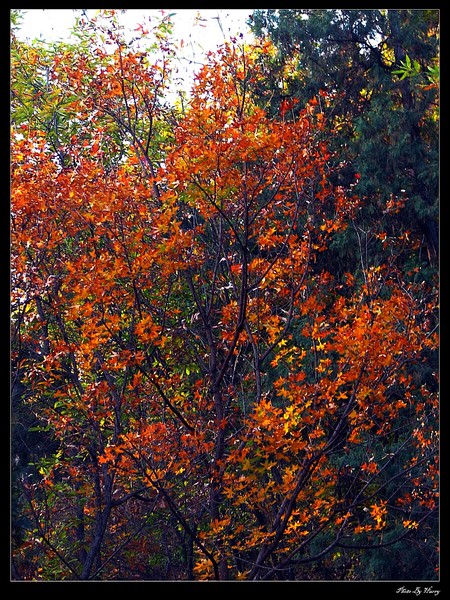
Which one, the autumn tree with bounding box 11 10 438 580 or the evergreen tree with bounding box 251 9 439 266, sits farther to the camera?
the evergreen tree with bounding box 251 9 439 266

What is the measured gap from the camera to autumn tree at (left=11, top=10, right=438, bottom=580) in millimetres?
4770

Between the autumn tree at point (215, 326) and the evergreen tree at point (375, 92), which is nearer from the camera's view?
the autumn tree at point (215, 326)

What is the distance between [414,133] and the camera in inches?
233

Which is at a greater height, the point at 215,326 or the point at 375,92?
the point at 375,92

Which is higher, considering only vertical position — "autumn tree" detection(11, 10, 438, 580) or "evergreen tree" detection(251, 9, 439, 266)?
"evergreen tree" detection(251, 9, 439, 266)

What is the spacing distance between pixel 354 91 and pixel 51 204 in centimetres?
292

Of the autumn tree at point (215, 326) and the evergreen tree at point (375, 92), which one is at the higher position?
the evergreen tree at point (375, 92)

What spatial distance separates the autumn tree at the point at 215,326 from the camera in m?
4.77

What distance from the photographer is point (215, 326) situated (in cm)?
533

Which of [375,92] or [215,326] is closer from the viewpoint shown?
[215,326]
